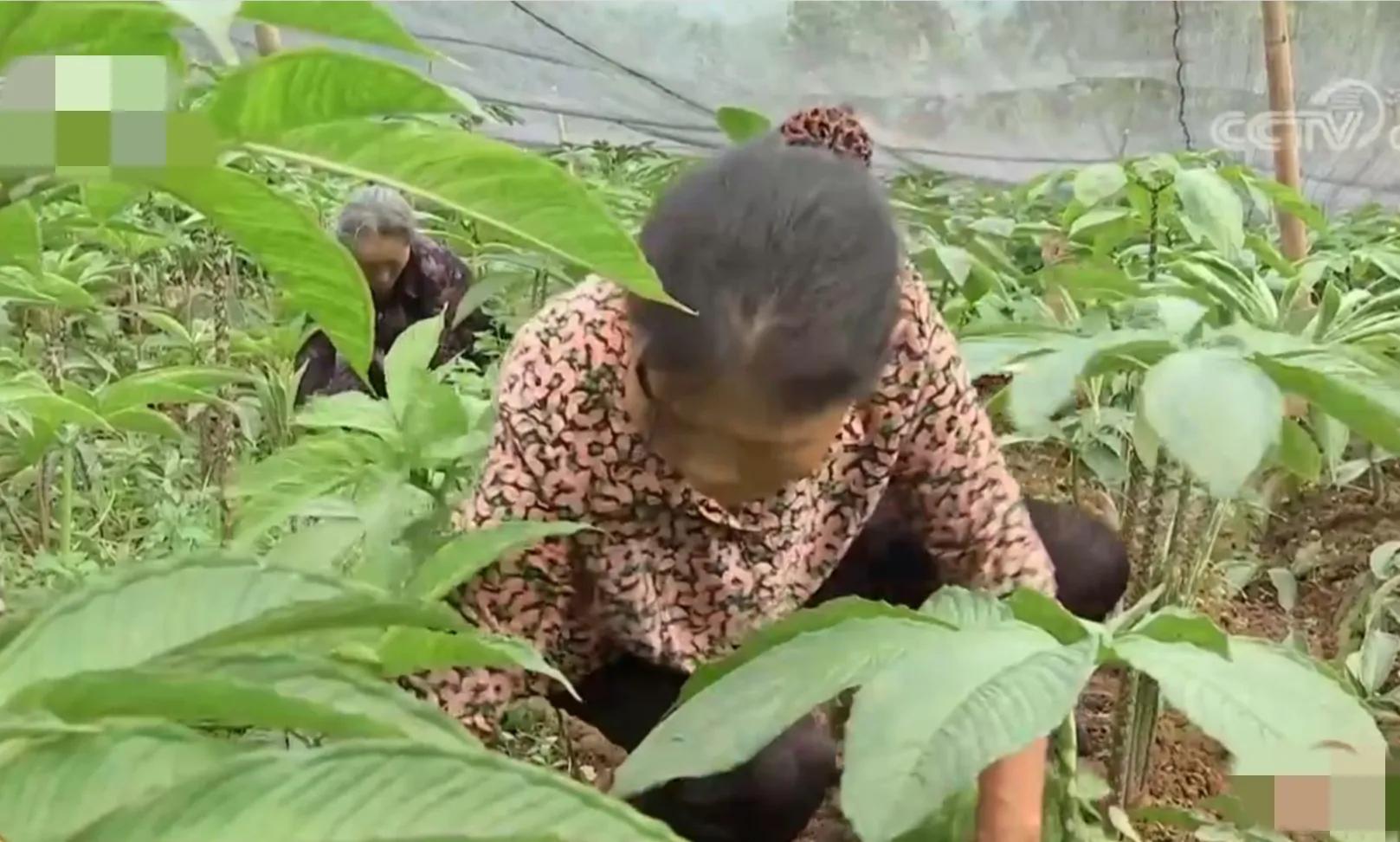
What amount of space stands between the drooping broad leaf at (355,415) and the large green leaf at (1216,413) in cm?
53

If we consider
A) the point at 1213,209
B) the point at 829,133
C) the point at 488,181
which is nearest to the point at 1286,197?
the point at 1213,209

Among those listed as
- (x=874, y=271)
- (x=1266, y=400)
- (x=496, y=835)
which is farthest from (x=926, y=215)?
(x=496, y=835)

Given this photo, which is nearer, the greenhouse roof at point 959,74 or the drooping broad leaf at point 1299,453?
the drooping broad leaf at point 1299,453

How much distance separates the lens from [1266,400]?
2.24ft

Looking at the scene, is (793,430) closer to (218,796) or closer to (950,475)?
(950,475)

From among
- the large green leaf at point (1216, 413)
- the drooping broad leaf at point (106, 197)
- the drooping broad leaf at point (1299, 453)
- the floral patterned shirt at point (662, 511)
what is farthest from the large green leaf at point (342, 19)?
the drooping broad leaf at point (1299, 453)

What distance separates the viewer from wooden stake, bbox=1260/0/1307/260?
210 centimetres

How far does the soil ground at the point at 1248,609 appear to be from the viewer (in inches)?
54.7

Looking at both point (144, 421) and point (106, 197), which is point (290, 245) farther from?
point (144, 421)

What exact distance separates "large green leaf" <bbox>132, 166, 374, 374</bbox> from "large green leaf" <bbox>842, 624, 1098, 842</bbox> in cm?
20

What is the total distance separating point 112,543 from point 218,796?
152 centimetres

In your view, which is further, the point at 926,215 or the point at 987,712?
the point at 926,215

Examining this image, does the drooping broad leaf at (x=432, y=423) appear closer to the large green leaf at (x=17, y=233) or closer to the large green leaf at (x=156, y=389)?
the large green leaf at (x=156, y=389)

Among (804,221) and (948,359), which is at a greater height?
(804,221)
